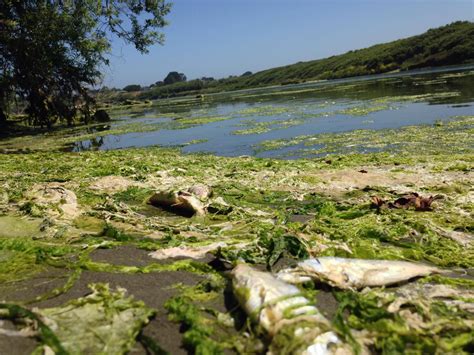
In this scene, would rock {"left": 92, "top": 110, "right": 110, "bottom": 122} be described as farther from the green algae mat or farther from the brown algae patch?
the brown algae patch

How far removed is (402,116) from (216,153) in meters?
8.51

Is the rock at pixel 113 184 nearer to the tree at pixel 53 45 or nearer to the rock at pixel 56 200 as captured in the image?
the rock at pixel 56 200

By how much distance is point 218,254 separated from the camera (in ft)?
12.0

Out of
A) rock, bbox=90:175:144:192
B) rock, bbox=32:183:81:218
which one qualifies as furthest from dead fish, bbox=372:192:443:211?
rock, bbox=90:175:144:192

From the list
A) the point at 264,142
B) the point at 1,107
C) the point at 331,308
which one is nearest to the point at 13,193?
the point at 331,308

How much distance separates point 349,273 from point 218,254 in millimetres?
1216

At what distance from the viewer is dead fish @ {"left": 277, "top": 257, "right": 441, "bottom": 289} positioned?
2.95 metres

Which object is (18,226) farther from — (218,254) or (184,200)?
(218,254)

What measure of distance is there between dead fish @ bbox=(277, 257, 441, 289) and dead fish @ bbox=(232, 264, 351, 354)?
354 mm

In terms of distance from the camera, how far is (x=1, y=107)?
84.1ft

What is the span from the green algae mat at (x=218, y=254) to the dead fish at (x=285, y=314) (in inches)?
2.4

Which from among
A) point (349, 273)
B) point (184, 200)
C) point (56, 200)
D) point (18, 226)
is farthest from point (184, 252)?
point (56, 200)

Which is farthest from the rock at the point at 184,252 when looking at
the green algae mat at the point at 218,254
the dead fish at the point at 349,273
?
the dead fish at the point at 349,273

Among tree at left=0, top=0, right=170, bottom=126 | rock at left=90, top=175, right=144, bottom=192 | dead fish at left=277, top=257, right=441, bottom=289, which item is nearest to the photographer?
dead fish at left=277, top=257, right=441, bottom=289
